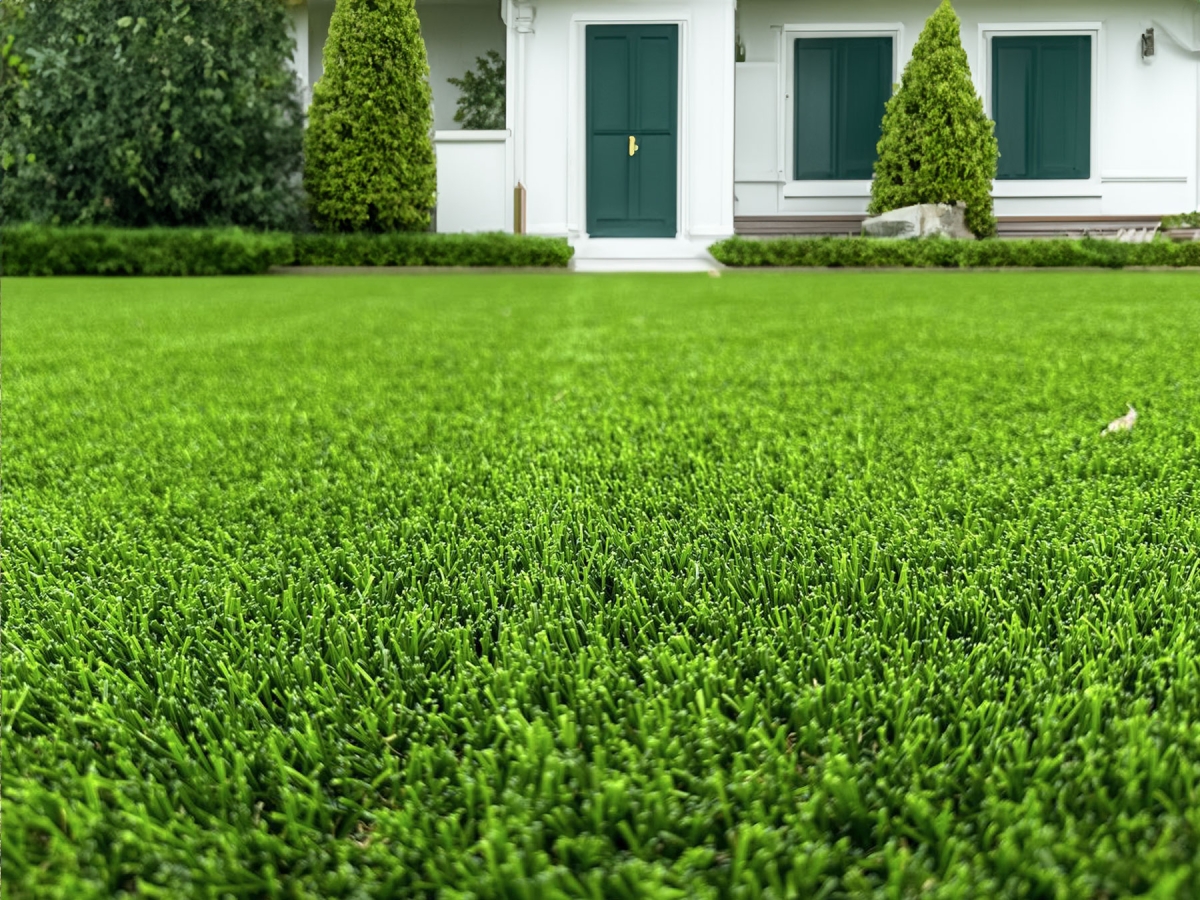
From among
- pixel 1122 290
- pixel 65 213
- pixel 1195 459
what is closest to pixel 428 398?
pixel 1195 459

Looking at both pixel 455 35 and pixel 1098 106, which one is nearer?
pixel 1098 106

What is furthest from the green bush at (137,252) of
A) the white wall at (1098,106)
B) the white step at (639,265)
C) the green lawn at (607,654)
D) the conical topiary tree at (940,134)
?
the green lawn at (607,654)

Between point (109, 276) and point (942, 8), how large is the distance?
35.7 ft

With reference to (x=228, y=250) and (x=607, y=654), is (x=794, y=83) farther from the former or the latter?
(x=607, y=654)

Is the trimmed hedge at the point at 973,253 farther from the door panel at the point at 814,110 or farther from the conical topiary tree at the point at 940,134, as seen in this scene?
the door panel at the point at 814,110

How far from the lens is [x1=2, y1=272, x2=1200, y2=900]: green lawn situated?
531mm

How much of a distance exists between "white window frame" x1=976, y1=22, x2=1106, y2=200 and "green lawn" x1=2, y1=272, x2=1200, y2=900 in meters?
13.5

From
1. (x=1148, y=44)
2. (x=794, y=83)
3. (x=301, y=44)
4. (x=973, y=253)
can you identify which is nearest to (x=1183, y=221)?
(x=1148, y=44)

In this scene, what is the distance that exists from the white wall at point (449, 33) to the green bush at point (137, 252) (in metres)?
4.73

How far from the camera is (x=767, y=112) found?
13.9m

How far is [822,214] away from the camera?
13945mm

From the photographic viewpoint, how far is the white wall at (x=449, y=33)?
1435 centimetres

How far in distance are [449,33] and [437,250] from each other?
515 cm

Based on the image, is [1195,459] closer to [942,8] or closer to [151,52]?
[942,8]
